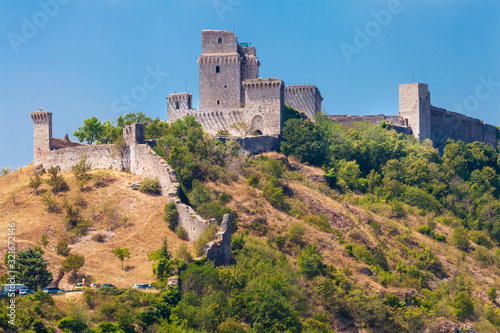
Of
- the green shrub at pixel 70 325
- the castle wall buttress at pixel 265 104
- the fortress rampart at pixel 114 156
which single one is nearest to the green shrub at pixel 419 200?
the castle wall buttress at pixel 265 104

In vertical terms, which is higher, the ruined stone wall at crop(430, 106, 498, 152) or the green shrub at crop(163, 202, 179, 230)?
the ruined stone wall at crop(430, 106, 498, 152)

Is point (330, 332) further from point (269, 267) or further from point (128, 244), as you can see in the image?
point (128, 244)

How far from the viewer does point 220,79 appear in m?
77.4

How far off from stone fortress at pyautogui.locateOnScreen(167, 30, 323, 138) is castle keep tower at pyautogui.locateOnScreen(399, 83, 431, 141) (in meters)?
8.66

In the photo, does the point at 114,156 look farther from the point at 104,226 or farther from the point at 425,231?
the point at 425,231

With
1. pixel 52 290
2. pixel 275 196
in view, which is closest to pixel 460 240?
pixel 275 196

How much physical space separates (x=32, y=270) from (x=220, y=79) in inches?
1553

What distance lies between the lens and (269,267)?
47.7 meters

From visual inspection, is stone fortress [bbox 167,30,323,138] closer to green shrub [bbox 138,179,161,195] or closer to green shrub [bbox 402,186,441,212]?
green shrub [bbox 402,186,441,212]

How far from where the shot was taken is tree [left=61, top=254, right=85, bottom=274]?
140 ft

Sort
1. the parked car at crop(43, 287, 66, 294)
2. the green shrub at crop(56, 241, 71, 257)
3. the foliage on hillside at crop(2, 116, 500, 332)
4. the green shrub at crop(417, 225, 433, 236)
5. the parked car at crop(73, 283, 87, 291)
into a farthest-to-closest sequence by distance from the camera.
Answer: the green shrub at crop(417, 225, 433, 236) < the green shrub at crop(56, 241, 71, 257) < the foliage on hillside at crop(2, 116, 500, 332) < the parked car at crop(73, 283, 87, 291) < the parked car at crop(43, 287, 66, 294)

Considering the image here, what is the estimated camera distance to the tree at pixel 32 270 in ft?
133

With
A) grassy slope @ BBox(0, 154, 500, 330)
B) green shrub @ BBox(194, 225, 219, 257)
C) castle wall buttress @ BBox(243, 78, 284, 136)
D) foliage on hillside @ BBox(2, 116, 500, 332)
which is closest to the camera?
foliage on hillside @ BBox(2, 116, 500, 332)

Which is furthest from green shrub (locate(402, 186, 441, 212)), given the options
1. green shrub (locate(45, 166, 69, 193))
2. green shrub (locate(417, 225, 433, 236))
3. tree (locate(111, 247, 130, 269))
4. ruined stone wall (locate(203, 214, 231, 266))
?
tree (locate(111, 247, 130, 269))
